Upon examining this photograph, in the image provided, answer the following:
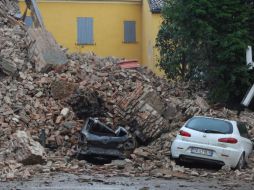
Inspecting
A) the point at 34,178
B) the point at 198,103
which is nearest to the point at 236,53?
the point at 198,103

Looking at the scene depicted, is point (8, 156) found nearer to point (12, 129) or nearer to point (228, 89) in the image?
point (12, 129)

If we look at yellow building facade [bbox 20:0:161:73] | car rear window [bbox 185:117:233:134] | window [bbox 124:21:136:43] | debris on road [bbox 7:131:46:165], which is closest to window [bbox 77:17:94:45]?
yellow building facade [bbox 20:0:161:73]

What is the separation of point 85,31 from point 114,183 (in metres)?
31.9

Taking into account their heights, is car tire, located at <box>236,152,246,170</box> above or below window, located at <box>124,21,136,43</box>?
below

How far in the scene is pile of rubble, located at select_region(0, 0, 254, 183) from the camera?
675 inches

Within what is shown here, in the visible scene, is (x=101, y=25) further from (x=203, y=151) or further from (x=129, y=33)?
(x=203, y=151)

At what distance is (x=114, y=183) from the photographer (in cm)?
1406

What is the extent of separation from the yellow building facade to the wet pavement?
29413 mm

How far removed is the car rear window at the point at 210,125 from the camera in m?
17.7

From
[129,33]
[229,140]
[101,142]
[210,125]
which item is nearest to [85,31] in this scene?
[129,33]

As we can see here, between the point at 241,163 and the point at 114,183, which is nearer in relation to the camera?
the point at 114,183

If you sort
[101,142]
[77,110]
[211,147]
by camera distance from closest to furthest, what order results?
[211,147], [101,142], [77,110]

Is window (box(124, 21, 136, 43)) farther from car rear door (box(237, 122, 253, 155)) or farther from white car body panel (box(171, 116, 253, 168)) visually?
white car body panel (box(171, 116, 253, 168))

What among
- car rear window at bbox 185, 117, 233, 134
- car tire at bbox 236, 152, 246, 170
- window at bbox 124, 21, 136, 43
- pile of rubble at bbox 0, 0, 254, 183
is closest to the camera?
pile of rubble at bbox 0, 0, 254, 183
